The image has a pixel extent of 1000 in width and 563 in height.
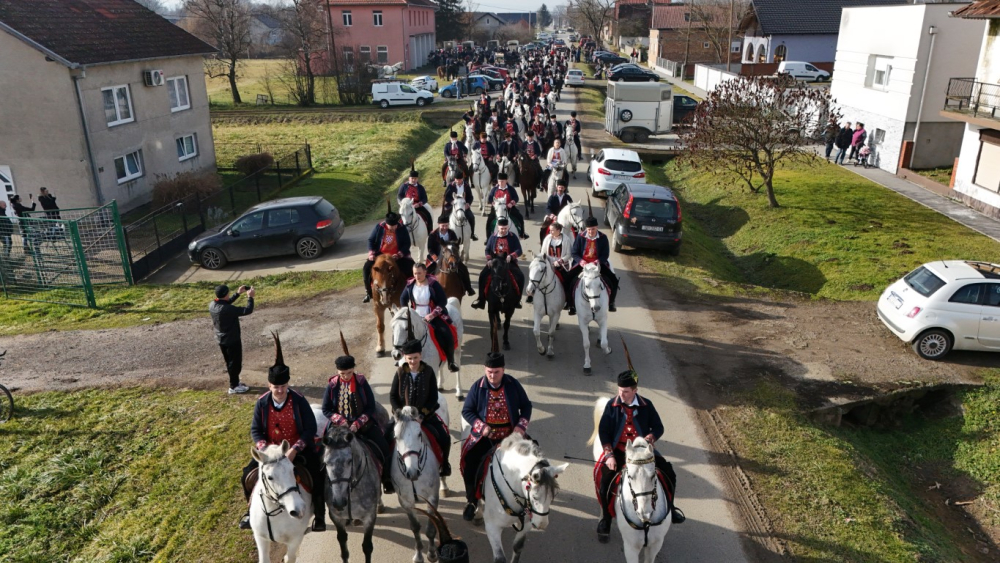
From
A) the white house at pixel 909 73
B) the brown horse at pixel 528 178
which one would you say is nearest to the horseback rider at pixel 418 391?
the brown horse at pixel 528 178

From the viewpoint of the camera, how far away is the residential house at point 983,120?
21.1 m

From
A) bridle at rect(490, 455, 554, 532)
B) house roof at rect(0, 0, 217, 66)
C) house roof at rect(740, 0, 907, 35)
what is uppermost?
house roof at rect(740, 0, 907, 35)

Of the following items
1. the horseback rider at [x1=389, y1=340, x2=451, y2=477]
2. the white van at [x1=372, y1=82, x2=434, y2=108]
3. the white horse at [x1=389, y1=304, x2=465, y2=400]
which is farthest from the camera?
the white van at [x1=372, y1=82, x2=434, y2=108]

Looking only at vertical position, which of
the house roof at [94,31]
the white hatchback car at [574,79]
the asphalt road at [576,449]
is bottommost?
the asphalt road at [576,449]

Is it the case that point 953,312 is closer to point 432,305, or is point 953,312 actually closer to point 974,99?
point 432,305

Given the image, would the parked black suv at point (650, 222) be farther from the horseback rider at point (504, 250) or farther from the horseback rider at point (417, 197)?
the horseback rider at point (504, 250)

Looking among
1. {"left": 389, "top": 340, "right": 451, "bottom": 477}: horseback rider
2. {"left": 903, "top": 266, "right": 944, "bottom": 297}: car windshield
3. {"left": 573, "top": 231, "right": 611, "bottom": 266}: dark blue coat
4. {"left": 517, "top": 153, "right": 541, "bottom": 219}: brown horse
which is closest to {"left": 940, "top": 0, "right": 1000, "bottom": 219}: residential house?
{"left": 903, "top": 266, "right": 944, "bottom": 297}: car windshield

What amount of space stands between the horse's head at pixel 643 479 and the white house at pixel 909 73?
2671 cm

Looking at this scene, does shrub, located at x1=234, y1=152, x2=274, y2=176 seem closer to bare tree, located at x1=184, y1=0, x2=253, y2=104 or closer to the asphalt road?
the asphalt road

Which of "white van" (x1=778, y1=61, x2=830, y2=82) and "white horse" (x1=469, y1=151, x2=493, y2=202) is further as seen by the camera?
"white van" (x1=778, y1=61, x2=830, y2=82)

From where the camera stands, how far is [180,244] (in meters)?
20.5

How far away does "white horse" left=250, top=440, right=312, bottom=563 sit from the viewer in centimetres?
575

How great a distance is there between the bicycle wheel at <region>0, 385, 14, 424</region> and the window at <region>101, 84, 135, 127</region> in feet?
53.9

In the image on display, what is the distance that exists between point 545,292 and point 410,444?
549cm
